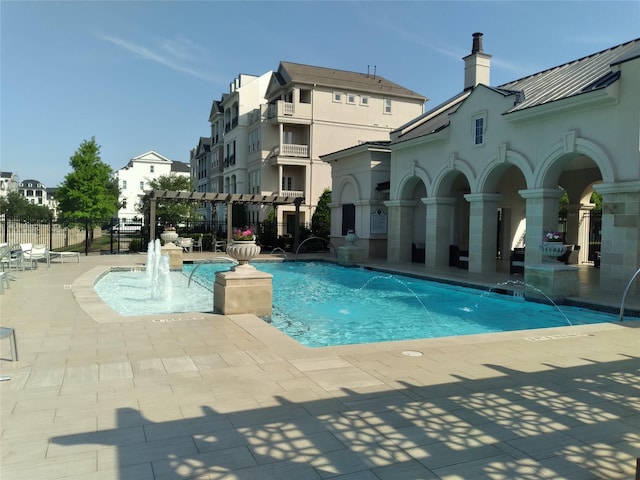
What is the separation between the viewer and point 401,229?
883 inches

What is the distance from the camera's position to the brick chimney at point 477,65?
22750mm

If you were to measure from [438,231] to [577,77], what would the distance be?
7467mm

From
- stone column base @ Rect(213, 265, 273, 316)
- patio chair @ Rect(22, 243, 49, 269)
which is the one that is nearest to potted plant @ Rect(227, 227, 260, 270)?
stone column base @ Rect(213, 265, 273, 316)

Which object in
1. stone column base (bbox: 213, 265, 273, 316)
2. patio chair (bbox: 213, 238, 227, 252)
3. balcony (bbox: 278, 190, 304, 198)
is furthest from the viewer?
balcony (bbox: 278, 190, 304, 198)

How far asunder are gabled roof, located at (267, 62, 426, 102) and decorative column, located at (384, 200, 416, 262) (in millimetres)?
17927

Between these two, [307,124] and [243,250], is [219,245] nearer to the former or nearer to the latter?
[307,124]

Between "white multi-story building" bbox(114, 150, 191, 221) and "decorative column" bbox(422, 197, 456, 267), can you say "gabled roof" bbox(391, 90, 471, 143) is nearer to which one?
"decorative column" bbox(422, 197, 456, 267)

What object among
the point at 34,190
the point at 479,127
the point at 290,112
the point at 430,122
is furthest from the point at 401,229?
the point at 34,190

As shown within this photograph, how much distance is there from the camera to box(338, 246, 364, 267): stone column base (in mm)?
21203

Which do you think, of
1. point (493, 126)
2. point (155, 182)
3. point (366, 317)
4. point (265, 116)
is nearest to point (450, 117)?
point (493, 126)

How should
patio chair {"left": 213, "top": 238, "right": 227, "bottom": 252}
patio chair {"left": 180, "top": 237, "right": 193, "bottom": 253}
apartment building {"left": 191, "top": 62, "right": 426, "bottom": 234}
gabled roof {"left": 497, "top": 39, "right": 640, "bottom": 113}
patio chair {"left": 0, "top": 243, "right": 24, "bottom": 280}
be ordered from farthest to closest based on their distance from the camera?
1. apartment building {"left": 191, "top": 62, "right": 426, "bottom": 234}
2. patio chair {"left": 213, "top": 238, "right": 227, "bottom": 252}
3. patio chair {"left": 180, "top": 237, "right": 193, "bottom": 253}
4. patio chair {"left": 0, "top": 243, "right": 24, "bottom": 280}
5. gabled roof {"left": 497, "top": 39, "right": 640, "bottom": 113}

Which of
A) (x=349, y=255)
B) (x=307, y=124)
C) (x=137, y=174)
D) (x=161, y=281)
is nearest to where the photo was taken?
(x=161, y=281)

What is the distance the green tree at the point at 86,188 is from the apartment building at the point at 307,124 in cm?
853

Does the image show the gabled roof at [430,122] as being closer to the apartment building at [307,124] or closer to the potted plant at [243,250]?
the potted plant at [243,250]
